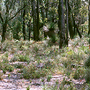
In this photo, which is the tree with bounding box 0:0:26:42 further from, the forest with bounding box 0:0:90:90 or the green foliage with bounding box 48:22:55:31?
the green foliage with bounding box 48:22:55:31

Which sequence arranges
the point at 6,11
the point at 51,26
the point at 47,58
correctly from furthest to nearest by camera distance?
the point at 6,11 < the point at 51,26 < the point at 47,58

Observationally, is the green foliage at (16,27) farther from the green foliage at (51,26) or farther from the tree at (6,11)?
the green foliage at (51,26)

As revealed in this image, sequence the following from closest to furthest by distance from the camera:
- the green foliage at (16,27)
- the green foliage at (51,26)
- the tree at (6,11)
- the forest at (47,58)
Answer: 1. the forest at (47,58)
2. the green foliage at (51,26)
3. the tree at (6,11)
4. the green foliage at (16,27)

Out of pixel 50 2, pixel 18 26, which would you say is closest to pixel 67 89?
pixel 50 2

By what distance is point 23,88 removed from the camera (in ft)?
14.6

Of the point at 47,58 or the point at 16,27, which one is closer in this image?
the point at 47,58

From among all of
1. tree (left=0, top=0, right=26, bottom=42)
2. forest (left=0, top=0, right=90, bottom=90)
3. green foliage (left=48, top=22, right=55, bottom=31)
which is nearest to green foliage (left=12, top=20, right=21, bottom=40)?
forest (left=0, top=0, right=90, bottom=90)

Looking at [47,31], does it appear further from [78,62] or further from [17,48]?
[78,62]

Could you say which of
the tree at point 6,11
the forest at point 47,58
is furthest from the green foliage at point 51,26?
the tree at point 6,11

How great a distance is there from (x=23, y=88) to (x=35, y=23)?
12.6 metres

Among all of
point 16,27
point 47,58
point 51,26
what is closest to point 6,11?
point 51,26

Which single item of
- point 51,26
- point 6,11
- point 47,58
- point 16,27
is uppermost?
point 6,11

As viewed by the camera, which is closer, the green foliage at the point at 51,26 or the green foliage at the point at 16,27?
the green foliage at the point at 51,26

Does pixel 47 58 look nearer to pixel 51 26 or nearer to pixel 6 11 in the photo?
pixel 51 26
